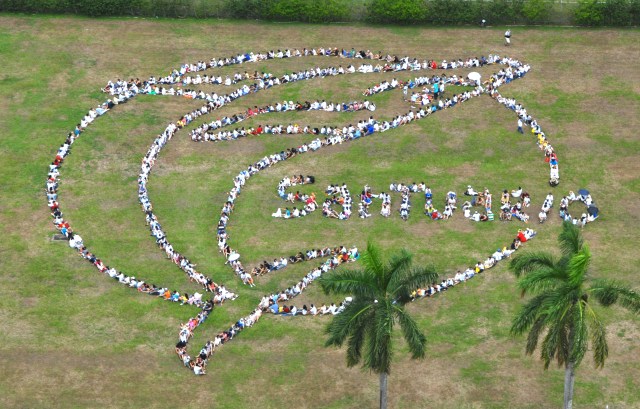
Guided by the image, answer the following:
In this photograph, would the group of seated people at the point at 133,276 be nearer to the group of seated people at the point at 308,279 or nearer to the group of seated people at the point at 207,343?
the group of seated people at the point at 207,343

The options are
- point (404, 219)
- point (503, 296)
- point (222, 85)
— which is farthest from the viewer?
point (222, 85)

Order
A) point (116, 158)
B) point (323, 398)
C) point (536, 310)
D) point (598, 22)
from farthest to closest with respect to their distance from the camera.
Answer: point (598, 22)
point (116, 158)
point (323, 398)
point (536, 310)

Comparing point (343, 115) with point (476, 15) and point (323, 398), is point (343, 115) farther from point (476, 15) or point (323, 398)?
point (323, 398)

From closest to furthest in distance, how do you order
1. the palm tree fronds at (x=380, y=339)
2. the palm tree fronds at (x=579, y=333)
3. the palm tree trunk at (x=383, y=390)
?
the palm tree fronds at (x=579, y=333) < the palm tree fronds at (x=380, y=339) < the palm tree trunk at (x=383, y=390)

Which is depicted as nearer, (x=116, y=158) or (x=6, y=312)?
(x=6, y=312)

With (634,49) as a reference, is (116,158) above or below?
below

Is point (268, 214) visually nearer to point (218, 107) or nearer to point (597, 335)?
point (218, 107)

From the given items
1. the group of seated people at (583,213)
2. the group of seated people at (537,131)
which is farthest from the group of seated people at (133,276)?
the group of seated people at (537,131)

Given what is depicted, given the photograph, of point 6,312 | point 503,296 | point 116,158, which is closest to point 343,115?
point 116,158
